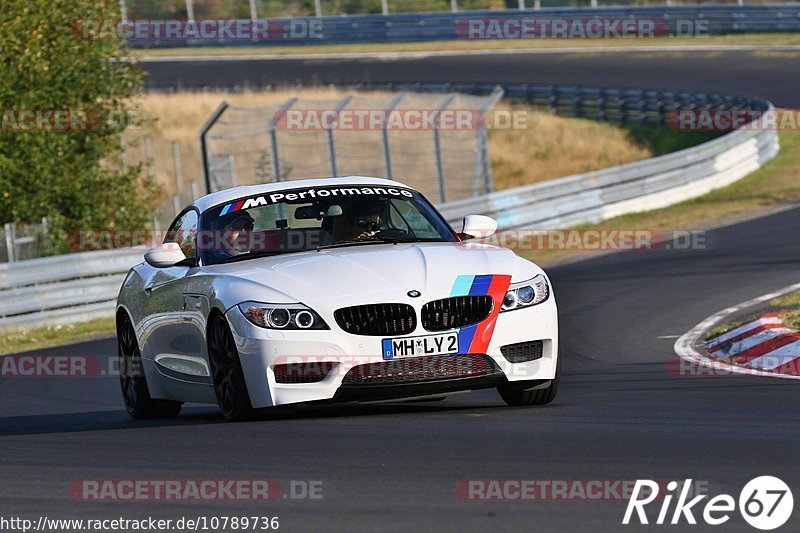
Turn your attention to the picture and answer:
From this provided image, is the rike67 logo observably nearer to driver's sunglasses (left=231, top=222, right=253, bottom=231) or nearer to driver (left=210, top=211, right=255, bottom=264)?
driver (left=210, top=211, right=255, bottom=264)

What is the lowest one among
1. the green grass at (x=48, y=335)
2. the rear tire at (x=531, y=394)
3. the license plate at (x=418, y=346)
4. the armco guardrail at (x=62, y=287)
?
the green grass at (x=48, y=335)

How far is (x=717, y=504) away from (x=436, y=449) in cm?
188

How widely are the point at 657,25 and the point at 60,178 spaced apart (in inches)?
1070

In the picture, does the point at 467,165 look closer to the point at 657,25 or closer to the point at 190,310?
the point at 657,25

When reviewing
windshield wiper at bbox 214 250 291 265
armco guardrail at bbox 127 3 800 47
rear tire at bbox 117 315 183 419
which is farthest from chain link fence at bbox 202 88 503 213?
windshield wiper at bbox 214 250 291 265

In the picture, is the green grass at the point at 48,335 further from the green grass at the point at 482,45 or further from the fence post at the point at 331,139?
the green grass at the point at 482,45

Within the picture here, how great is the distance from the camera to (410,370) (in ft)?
27.0

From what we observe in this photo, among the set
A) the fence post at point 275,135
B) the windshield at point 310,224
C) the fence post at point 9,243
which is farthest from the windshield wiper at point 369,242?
the fence post at point 275,135

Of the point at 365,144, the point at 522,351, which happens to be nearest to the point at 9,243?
the point at 522,351

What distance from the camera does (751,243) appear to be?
67.1ft

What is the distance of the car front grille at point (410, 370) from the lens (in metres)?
8.20

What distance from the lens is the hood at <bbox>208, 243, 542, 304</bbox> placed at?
8289 mm

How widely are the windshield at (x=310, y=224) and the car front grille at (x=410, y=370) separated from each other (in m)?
1.38

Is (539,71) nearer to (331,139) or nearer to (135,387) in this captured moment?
(331,139)
